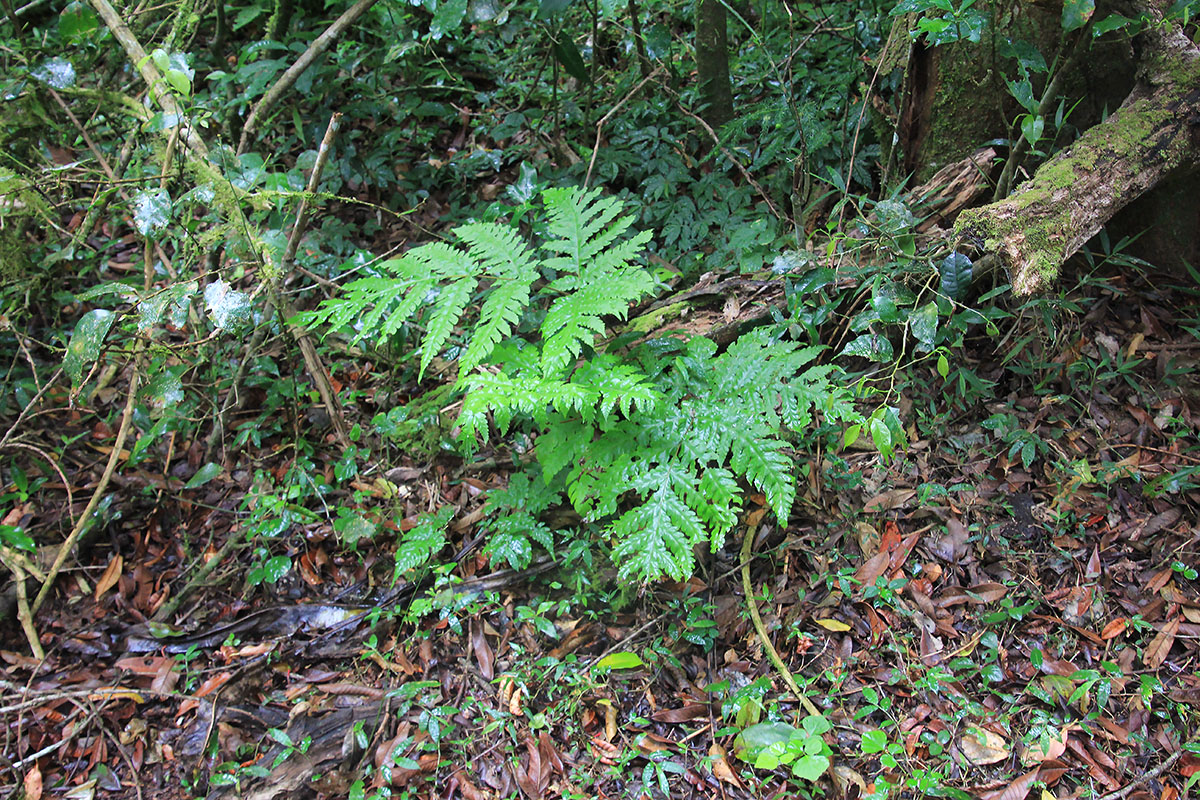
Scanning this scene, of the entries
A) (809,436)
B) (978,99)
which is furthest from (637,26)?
(809,436)

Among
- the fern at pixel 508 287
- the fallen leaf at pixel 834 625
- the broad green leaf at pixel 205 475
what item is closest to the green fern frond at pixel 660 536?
the fern at pixel 508 287

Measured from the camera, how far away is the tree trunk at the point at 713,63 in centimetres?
372

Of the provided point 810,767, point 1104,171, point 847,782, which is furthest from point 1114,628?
point 1104,171

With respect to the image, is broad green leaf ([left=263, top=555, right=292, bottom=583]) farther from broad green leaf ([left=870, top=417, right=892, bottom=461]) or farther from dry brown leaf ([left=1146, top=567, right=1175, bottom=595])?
dry brown leaf ([left=1146, top=567, right=1175, bottom=595])

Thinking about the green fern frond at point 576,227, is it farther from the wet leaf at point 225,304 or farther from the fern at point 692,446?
the wet leaf at point 225,304

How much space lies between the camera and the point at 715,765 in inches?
93.9

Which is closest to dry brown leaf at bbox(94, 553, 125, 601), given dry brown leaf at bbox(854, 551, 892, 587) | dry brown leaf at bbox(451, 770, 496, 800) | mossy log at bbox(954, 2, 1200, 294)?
dry brown leaf at bbox(451, 770, 496, 800)

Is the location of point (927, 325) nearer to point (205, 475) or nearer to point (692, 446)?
point (692, 446)

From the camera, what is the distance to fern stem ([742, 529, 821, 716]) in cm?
249

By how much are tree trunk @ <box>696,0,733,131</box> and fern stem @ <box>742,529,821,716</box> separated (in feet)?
7.63

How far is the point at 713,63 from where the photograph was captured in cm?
385

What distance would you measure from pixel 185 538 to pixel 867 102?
3.81m

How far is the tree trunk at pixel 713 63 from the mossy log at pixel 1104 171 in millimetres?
1827

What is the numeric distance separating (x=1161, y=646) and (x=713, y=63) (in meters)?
3.28
